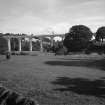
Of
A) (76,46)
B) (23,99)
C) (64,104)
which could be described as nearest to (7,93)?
(23,99)

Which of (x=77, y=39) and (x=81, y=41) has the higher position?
(x=77, y=39)

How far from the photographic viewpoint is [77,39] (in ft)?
223

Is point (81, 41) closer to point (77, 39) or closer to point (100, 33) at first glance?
point (77, 39)

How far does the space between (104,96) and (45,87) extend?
172 inches

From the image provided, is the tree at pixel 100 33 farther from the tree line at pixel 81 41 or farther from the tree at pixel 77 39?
the tree at pixel 77 39

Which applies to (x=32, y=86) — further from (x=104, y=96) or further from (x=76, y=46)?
(x=76, y=46)

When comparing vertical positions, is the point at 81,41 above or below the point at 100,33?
below

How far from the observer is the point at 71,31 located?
70.5 meters

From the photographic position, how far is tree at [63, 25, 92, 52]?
67.4 metres

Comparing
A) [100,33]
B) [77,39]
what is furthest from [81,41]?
[100,33]

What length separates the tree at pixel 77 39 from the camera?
6744 centimetres

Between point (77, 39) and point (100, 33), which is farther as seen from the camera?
point (100, 33)

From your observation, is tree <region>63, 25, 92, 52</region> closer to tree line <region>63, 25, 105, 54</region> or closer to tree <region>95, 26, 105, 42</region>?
tree line <region>63, 25, 105, 54</region>

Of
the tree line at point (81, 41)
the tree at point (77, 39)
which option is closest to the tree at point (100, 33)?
the tree line at point (81, 41)
